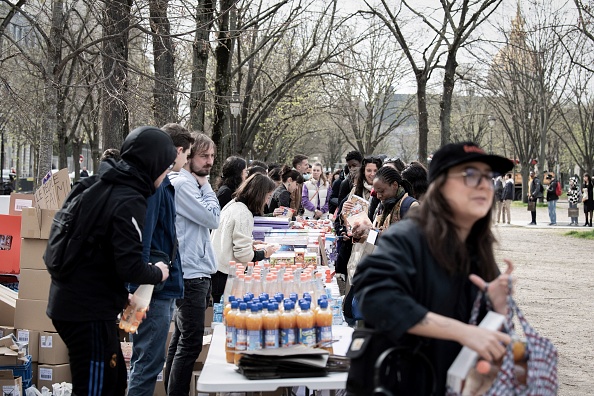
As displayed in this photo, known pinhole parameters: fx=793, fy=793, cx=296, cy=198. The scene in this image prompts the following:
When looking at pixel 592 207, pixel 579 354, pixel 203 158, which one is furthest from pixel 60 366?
pixel 592 207

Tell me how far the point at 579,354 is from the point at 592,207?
23.0 metres

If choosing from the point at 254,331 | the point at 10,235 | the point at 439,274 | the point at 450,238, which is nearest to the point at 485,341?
the point at 439,274

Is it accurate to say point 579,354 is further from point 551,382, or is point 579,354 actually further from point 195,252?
point 551,382

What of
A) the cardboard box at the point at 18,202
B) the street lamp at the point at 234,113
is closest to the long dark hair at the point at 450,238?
the cardboard box at the point at 18,202

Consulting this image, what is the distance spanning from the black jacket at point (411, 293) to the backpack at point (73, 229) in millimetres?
1691

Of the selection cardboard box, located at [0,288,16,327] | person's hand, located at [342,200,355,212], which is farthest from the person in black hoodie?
person's hand, located at [342,200,355,212]

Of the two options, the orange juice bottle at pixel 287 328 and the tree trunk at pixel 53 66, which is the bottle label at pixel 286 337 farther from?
the tree trunk at pixel 53 66

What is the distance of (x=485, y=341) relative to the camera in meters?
2.77

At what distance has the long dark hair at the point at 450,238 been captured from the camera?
2939mm

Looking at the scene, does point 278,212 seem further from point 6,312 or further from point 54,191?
point 6,312

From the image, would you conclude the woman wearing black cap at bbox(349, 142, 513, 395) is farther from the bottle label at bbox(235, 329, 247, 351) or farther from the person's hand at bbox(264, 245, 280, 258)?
the person's hand at bbox(264, 245, 280, 258)

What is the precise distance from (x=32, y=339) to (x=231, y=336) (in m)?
3.09

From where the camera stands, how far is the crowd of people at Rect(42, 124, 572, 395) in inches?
114

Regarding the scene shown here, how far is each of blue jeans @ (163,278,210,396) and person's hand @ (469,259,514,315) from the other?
129 inches
